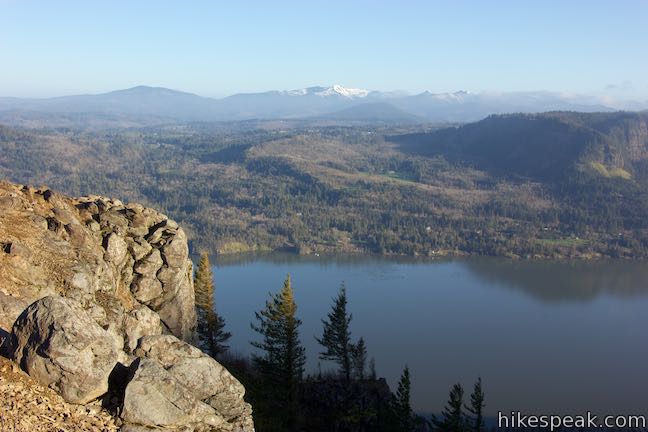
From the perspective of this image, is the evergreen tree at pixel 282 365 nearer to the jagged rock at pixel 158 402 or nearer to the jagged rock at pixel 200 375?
the jagged rock at pixel 200 375

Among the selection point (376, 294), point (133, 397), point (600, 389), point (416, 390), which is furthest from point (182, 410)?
point (376, 294)

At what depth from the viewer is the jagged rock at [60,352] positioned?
9.90 meters

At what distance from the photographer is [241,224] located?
391 feet

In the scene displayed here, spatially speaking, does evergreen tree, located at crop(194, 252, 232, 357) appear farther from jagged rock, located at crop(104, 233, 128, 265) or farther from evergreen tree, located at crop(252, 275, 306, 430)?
jagged rock, located at crop(104, 233, 128, 265)

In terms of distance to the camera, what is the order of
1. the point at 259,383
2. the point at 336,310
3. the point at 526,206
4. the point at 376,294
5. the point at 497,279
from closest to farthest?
the point at 259,383 < the point at 336,310 < the point at 376,294 < the point at 497,279 < the point at 526,206

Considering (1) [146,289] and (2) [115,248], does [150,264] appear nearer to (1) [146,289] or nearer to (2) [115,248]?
(1) [146,289]

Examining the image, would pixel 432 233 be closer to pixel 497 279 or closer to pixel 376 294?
pixel 497 279

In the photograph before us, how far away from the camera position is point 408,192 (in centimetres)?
14912

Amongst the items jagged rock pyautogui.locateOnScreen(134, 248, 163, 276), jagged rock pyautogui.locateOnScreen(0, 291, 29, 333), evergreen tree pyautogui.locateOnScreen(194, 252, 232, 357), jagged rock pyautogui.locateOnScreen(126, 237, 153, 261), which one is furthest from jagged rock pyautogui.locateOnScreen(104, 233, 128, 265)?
evergreen tree pyautogui.locateOnScreen(194, 252, 232, 357)

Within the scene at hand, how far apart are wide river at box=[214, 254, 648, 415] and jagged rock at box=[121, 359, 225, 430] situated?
3431 centimetres

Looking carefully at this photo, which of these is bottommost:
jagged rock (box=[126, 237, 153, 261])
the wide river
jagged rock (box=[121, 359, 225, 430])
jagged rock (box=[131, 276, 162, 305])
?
the wide river

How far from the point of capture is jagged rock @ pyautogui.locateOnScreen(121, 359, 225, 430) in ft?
33.0

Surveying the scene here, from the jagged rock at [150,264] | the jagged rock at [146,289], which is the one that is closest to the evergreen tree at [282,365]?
the jagged rock at [146,289]

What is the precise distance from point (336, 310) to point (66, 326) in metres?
19.1
